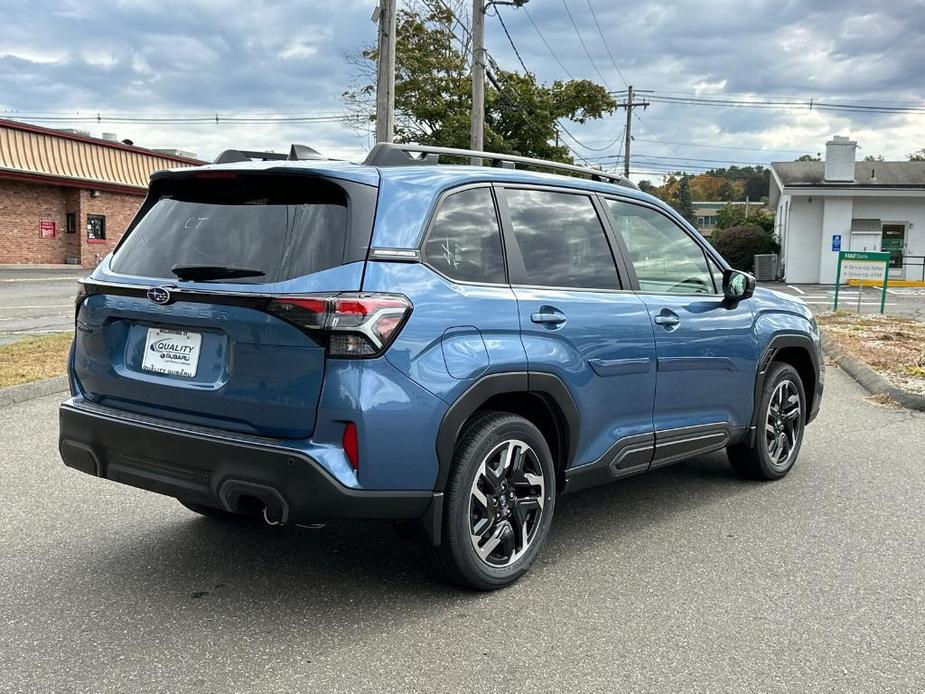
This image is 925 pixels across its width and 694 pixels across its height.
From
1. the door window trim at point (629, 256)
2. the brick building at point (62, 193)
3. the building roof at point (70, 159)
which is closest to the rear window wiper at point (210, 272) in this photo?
the door window trim at point (629, 256)

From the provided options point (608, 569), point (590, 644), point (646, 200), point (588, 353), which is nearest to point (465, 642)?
point (590, 644)

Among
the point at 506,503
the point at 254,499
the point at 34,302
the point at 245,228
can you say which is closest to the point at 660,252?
the point at 506,503

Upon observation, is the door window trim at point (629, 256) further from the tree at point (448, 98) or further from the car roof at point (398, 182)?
the tree at point (448, 98)

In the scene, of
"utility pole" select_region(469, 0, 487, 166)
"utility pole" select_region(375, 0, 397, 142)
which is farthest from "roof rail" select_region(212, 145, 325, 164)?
"utility pole" select_region(469, 0, 487, 166)

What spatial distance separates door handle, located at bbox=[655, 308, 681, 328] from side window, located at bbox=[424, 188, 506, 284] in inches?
43.8

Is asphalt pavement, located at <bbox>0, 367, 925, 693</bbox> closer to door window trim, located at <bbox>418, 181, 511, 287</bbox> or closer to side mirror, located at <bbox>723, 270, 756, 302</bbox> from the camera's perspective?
side mirror, located at <bbox>723, 270, 756, 302</bbox>

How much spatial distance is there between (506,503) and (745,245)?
40.2 metres

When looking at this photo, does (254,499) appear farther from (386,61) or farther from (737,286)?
(386,61)

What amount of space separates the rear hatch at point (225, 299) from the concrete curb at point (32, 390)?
4.66 m

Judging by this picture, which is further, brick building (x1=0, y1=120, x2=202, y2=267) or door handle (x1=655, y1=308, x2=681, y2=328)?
brick building (x1=0, y1=120, x2=202, y2=267)

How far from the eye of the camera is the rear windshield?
3.52 metres

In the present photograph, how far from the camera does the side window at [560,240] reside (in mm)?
4264

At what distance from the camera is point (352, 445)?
3389 millimetres

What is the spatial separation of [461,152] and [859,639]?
2.68 m
